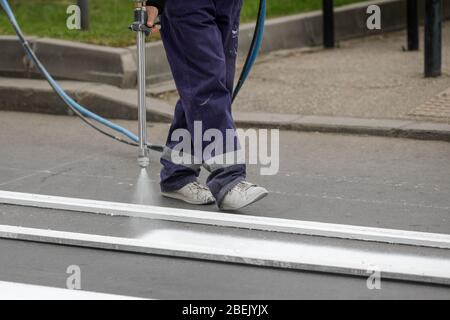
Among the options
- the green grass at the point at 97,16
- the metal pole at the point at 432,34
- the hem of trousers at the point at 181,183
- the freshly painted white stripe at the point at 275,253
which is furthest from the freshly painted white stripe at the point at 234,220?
the metal pole at the point at 432,34

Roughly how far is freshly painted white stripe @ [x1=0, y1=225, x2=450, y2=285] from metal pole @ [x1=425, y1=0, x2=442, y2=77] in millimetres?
4387

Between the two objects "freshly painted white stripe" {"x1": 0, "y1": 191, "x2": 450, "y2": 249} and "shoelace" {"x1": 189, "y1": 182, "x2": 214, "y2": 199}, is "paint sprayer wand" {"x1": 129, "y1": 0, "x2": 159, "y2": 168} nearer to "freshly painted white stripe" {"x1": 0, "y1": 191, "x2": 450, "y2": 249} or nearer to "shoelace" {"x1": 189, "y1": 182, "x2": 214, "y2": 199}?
"shoelace" {"x1": 189, "y1": 182, "x2": 214, "y2": 199}

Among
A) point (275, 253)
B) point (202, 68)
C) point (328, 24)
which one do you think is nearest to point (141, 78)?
point (202, 68)

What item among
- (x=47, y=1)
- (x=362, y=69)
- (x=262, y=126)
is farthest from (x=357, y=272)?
(x=47, y=1)

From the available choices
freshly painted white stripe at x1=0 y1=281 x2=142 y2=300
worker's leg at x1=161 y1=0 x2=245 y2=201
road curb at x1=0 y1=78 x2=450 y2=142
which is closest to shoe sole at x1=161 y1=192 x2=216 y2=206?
worker's leg at x1=161 y1=0 x2=245 y2=201

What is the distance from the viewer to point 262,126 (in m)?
8.32

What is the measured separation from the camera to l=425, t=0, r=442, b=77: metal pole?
9.16 metres

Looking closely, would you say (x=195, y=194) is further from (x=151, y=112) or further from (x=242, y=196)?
(x=151, y=112)

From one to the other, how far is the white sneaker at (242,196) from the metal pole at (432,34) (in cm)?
388

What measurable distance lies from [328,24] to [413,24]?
3.02 ft

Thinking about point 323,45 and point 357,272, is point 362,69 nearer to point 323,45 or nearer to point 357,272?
point 323,45

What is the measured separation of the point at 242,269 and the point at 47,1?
26.7ft

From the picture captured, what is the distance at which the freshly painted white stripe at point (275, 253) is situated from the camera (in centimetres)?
479

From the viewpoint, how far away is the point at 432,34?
9203mm
